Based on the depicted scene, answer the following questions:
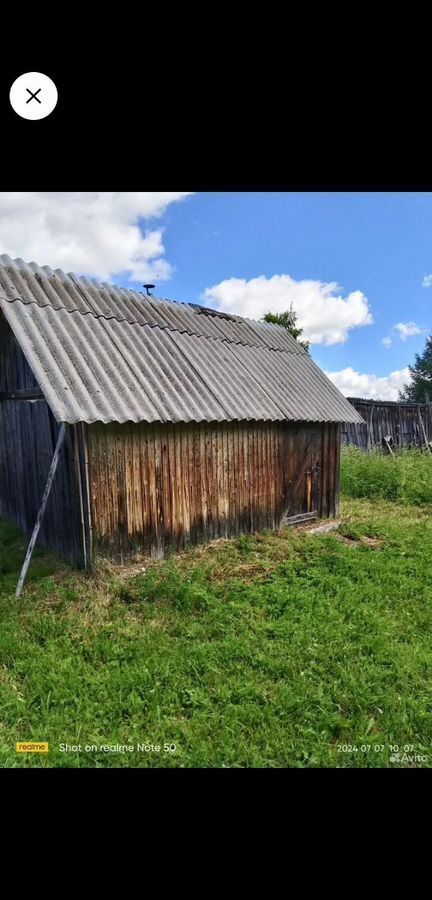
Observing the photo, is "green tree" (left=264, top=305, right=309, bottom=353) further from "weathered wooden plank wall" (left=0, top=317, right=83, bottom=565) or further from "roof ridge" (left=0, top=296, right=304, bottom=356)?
"weathered wooden plank wall" (left=0, top=317, right=83, bottom=565)

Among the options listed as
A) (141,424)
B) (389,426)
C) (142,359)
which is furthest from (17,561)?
(389,426)

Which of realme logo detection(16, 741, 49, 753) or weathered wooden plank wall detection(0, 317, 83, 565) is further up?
weathered wooden plank wall detection(0, 317, 83, 565)

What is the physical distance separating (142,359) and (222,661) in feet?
13.8

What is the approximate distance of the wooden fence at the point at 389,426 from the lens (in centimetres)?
1492

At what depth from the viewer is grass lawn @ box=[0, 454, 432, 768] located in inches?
109

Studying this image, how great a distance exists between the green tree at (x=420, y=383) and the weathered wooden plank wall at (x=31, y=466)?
11.8 metres

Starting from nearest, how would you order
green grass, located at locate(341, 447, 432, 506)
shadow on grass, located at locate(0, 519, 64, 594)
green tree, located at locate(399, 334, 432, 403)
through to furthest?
shadow on grass, located at locate(0, 519, 64, 594) < green grass, located at locate(341, 447, 432, 506) < green tree, located at locate(399, 334, 432, 403)

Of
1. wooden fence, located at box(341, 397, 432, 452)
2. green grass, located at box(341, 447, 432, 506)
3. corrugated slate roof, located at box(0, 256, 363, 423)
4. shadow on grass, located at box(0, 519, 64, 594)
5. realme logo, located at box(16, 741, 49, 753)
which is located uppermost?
corrugated slate roof, located at box(0, 256, 363, 423)

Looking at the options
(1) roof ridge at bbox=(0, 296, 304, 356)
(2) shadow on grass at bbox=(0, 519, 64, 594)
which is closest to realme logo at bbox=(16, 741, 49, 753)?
(2) shadow on grass at bbox=(0, 519, 64, 594)

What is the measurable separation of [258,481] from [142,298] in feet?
12.6
